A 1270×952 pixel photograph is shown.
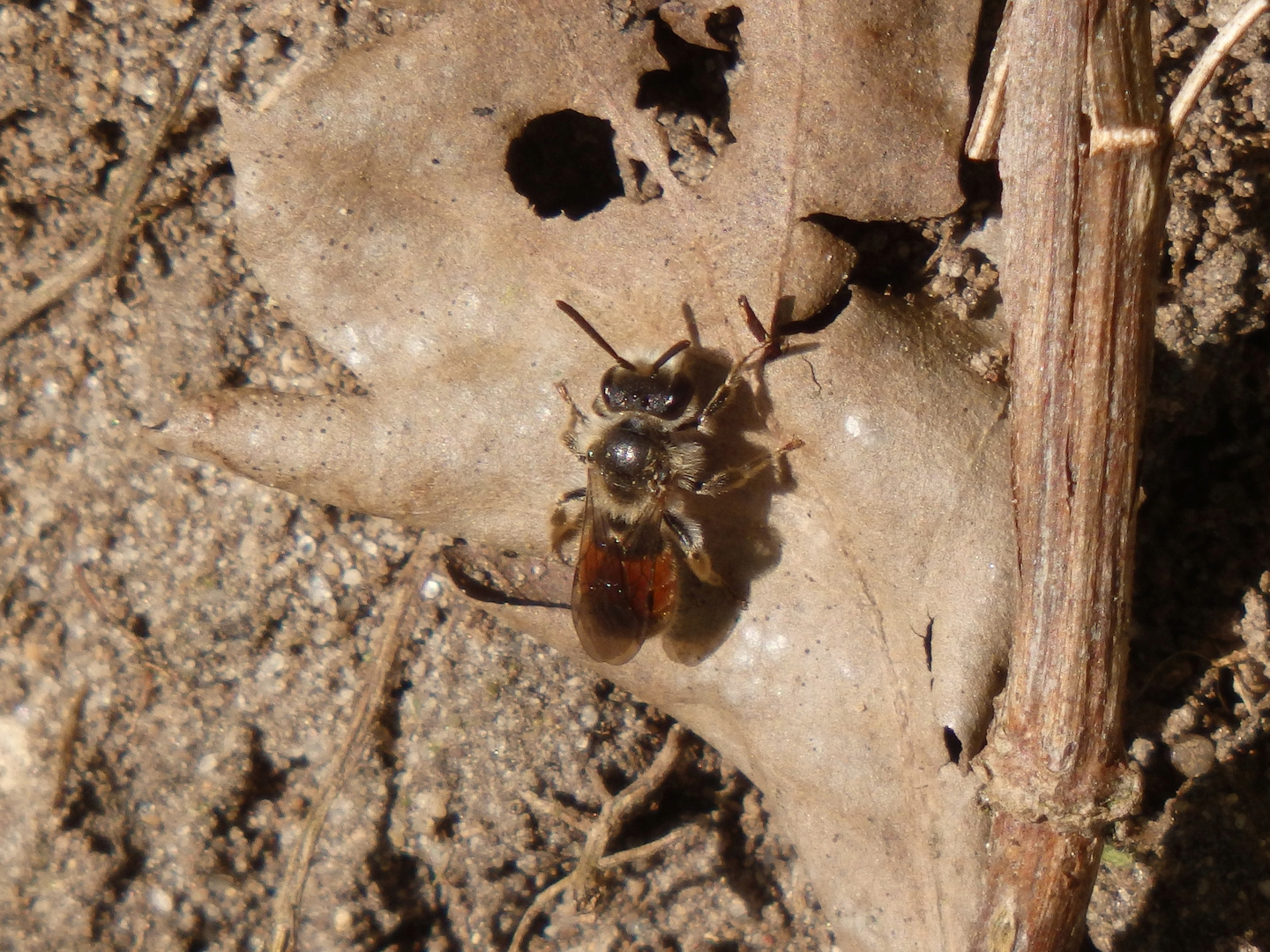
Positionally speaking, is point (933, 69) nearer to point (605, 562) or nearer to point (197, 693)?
point (605, 562)

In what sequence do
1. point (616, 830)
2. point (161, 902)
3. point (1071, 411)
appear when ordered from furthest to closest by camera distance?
point (161, 902) < point (616, 830) < point (1071, 411)

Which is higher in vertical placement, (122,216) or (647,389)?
(647,389)

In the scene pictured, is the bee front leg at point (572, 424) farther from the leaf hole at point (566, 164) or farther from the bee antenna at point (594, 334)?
the leaf hole at point (566, 164)

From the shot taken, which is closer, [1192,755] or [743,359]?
[743,359]

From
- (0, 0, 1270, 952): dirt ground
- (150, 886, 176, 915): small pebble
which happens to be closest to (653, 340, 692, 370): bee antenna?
(0, 0, 1270, 952): dirt ground

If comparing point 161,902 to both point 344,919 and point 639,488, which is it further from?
point 639,488

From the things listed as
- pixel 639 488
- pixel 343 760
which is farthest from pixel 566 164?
pixel 343 760
